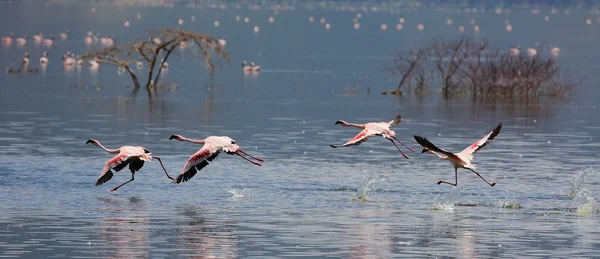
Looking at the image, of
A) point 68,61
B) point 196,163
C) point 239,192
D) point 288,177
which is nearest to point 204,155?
point 196,163

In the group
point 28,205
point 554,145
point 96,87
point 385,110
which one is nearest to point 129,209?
point 28,205

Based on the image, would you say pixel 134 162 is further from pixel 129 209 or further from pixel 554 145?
pixel 554 145

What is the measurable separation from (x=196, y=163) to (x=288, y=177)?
150 inches

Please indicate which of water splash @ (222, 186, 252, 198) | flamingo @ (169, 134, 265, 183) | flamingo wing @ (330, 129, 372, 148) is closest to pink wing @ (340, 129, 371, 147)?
flamingo wing @ (330, 129, 372, 148)

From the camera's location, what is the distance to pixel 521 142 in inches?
1298

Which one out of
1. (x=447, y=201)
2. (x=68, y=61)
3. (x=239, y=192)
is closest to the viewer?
(x=447, y=201)

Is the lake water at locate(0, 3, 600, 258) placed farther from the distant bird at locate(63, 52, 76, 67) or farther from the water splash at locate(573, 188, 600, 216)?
the distant bird at locate(63, 52, 76, 67)

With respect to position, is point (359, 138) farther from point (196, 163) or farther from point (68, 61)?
point (68, 61)

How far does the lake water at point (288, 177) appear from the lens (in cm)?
1716

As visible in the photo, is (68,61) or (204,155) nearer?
(204,155)

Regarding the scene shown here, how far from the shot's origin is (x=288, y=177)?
24359 millimetres

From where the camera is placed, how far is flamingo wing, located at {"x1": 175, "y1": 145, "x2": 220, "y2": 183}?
811 inches

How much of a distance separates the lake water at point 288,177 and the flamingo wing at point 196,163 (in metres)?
0.43

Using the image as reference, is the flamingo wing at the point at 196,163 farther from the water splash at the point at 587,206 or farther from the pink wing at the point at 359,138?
the water splash at the point at 587,206
